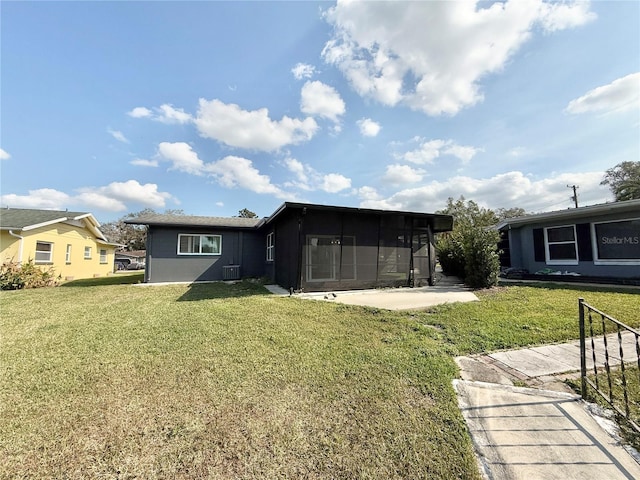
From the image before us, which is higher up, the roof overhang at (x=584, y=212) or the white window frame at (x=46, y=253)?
the roof overhang at (x=584, y=212)

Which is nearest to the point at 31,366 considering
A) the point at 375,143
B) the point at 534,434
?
the point at 534,434

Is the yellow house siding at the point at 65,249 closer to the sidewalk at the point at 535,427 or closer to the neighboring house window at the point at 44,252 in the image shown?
the neighboring house window at the point at 44,252

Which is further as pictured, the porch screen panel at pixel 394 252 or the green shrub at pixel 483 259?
the porch screen panel at pixel 394 252

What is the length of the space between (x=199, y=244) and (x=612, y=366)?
40.9 feet

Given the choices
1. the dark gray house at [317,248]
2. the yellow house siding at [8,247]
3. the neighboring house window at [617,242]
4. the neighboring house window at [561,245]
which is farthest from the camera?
the yellow house siding at [8,247]

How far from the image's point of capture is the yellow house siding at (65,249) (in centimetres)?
1118

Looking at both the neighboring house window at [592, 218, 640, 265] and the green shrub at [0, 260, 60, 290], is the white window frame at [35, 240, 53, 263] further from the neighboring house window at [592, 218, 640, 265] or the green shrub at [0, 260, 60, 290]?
the neighboring house window at [592, 218, 640, 265]

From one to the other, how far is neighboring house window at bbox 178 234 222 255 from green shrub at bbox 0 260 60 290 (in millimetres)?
5579

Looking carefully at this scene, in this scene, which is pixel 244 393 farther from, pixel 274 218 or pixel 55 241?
pixel 55 241

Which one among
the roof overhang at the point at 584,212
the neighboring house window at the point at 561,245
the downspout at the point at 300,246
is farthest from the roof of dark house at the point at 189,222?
the neighboring house window at the point at 561,245

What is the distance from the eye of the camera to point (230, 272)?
38.2 ft

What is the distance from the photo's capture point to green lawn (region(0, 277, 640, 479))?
1711 millimetres

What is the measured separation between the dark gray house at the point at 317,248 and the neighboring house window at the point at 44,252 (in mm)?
5465

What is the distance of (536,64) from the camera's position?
7.34 metres
